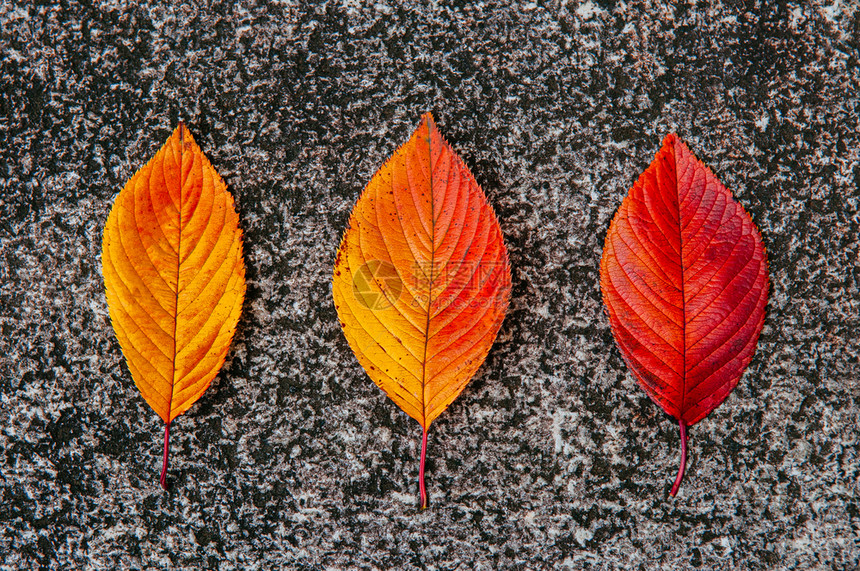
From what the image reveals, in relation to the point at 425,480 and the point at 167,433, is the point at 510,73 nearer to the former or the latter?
the point at 425,480

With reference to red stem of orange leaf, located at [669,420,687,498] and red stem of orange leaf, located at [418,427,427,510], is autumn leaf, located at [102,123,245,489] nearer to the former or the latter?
red stem of orange leaf, located at [418,427,427,510]

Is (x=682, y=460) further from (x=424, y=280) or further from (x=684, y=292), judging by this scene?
(x=424, y=280)

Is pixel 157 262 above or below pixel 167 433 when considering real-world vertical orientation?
above

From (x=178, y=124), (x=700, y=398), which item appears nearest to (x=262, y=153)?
(x=178, y=124)

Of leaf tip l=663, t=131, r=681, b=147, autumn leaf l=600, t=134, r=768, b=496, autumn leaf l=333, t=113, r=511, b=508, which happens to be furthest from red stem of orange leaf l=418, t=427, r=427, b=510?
leaf tip l=663, t=131, r=681, b=147

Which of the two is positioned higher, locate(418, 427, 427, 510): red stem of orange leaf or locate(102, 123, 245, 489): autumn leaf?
locate(102, 123, 245, 489): autumn leaf

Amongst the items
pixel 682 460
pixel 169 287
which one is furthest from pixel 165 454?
pixel 682 460

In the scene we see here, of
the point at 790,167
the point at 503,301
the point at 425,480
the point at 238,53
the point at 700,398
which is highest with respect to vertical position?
the point at 238,53

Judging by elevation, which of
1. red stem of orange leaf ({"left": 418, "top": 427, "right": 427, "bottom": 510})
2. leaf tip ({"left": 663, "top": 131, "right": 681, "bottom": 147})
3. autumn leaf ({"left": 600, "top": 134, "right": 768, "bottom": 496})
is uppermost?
leaf tip ({"left": 663, "top": 131, "right": 681, "bottom": 147})
